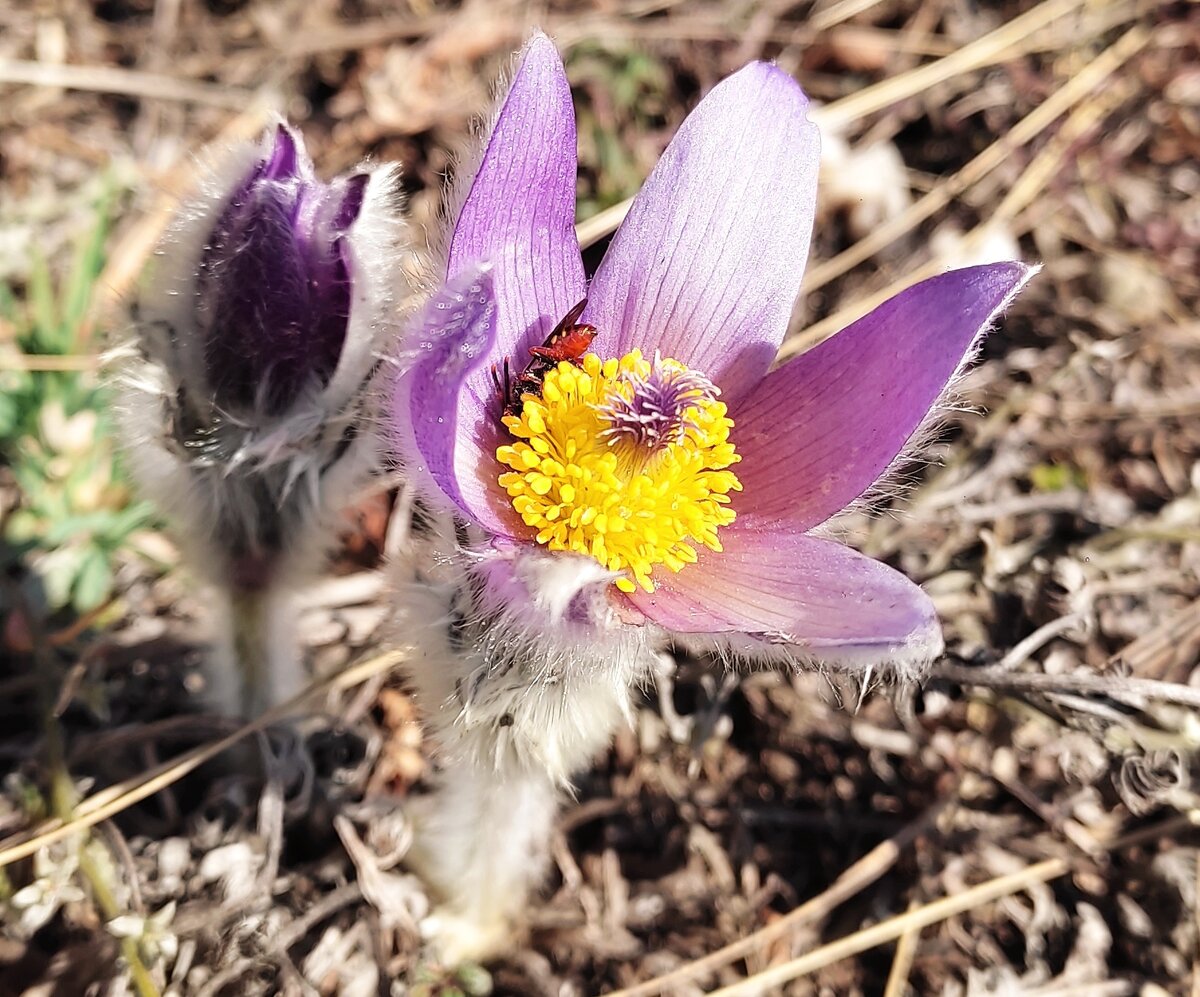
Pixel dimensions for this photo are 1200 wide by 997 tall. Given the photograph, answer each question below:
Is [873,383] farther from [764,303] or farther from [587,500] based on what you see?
[587,500]

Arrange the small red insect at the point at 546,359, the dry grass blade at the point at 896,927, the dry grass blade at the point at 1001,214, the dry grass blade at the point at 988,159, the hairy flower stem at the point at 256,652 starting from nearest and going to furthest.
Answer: the small red insect at the point at 546,359 → the hairy flower stem at the point at 256,652 → the dry grass blade at the point at 896,927 → the dry grass blade at the point at 1001,214 → the dry grass blade at the point at 988,159

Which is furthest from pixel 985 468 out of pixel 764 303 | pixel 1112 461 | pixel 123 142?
pixel 123 142

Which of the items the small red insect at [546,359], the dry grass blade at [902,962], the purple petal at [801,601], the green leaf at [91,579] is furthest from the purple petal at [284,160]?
the dry grass blade at [902,962]

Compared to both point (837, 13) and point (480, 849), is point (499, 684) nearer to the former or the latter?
point (480, 849)

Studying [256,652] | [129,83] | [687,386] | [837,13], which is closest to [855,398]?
[687,386]

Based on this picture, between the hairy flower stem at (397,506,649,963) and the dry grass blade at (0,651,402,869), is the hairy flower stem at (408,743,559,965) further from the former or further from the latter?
the dry grass blade at (0,651,402,869)

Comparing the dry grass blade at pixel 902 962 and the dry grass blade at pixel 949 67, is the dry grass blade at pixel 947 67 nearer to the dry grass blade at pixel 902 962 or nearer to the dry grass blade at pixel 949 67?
the dry grass blade at pixel 949 67
